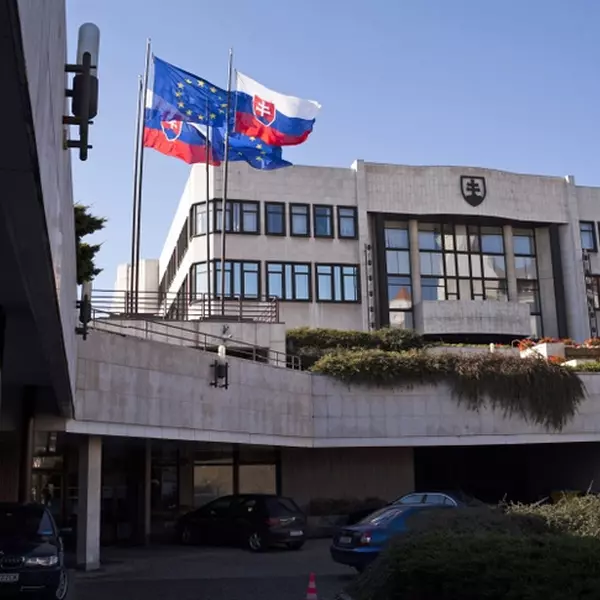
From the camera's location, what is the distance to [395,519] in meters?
16.5

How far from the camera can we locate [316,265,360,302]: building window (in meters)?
43.9

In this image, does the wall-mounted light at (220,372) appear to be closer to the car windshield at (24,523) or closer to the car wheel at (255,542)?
the car wheel at (255,542)

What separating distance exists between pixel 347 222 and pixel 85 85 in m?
39.3

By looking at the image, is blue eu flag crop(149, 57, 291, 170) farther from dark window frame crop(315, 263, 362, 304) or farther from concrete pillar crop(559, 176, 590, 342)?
concrete pillar crop(559, 176, 590, 342)

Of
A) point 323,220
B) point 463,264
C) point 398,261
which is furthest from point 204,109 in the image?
point 463,264

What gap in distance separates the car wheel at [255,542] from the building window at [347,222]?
24.0 meters

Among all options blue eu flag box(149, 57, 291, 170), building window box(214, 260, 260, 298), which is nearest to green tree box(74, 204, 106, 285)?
blue eu flag box(149, 57, 291, 170)

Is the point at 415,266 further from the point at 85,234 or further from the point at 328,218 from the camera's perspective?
the point at 85,234

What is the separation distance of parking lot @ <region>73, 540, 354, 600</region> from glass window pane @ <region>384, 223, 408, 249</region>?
2563 cm

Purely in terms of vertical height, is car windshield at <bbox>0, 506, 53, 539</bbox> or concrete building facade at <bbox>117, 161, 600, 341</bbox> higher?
concrete building facade at <bbox>117, 161, 600, 341</bbox>

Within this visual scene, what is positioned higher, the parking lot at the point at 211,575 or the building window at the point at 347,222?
the building window at the point at 347,222

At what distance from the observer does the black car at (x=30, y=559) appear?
12.8 metres

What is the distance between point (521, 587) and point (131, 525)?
70.4 feet

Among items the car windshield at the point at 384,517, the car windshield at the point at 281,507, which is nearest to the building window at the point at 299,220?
the car windshield at the point at 281,507
